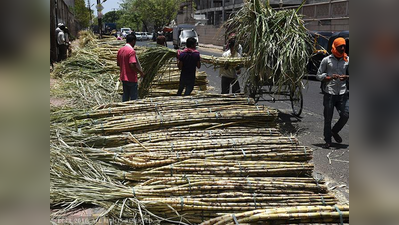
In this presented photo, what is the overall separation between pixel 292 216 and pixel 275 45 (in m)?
3.95

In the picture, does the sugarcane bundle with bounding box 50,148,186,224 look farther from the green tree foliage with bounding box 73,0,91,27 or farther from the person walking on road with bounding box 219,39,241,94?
the green tree foliage with bounding box 73,0,91,27

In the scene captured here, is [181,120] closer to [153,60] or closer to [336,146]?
[336,146]

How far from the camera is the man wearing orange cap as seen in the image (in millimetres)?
6434

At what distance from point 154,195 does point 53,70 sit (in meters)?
11.1

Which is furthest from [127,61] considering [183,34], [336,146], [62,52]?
[183,34]

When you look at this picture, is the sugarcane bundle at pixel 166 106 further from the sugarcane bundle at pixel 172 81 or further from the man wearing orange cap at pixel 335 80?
the sugarcane bundle at pixel 172 81

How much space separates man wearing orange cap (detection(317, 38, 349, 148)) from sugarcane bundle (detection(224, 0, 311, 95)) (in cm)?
43

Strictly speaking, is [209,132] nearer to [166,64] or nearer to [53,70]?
[166,64]

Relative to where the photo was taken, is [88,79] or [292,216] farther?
[88,79]

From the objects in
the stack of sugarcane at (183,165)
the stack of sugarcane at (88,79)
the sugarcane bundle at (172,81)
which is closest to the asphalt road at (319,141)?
the stack of sugarcane at (183,165)

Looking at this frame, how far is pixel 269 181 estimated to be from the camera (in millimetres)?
4191

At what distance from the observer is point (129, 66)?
7562 millimetres

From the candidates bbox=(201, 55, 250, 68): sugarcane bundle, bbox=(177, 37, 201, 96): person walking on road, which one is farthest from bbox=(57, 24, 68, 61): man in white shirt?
bbox=(201, 55, 250, 68): sugarcane bundle
